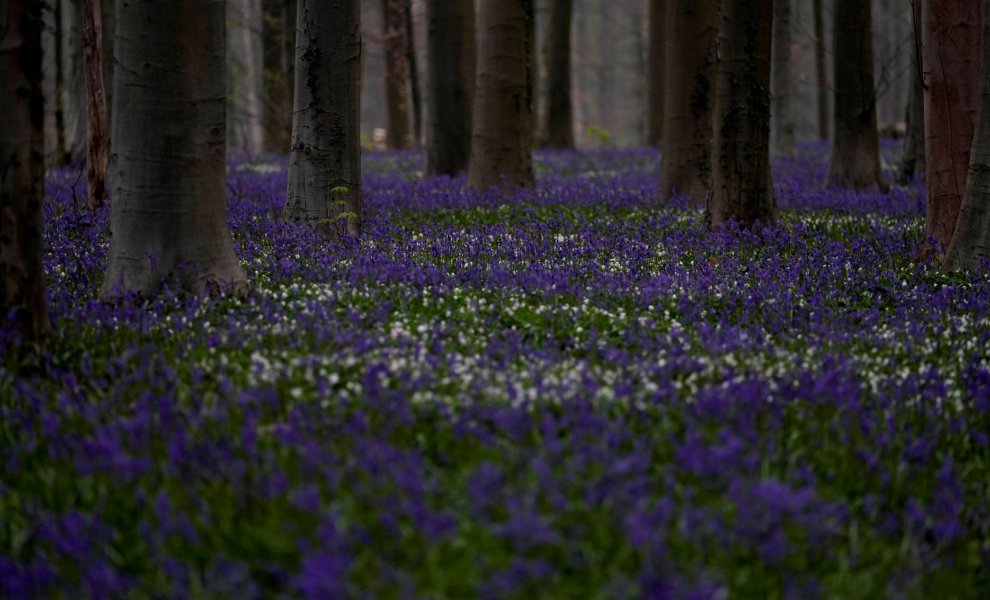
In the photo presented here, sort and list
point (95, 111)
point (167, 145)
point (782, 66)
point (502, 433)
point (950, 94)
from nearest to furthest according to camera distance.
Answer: point (502, 433)
point (167, 145)
point (950, 94)
point (95, 111)
point (782, 66)

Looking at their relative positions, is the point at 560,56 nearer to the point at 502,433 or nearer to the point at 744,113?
the point at 744,113

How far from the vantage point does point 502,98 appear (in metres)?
13.5

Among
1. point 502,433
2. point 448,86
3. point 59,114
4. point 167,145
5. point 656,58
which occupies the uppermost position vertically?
point 656,58

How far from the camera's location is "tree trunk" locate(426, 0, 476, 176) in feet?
54.2

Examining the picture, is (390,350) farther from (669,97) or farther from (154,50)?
(669,97)

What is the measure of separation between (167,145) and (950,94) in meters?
7.51

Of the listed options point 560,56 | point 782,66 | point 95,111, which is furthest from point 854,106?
point 560,56

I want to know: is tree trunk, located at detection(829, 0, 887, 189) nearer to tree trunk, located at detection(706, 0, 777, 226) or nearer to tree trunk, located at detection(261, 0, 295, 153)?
tree trunk, located at detection(706, 0, 777, 226)

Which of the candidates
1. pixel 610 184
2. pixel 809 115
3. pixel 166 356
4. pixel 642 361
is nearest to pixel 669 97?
pixel 610 184

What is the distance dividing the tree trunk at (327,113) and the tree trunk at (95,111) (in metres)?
3.06

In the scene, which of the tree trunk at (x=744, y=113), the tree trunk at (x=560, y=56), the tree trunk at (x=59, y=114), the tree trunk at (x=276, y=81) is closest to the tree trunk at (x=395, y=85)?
the tree trunk at (x=276, y=81)

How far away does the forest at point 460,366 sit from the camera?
342 centimetres

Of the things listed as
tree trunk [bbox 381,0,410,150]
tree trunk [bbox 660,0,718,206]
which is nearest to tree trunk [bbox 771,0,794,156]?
tree trunk [bbox 660,0,718,206]

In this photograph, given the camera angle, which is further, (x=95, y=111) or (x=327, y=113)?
(x=95, y=111)
